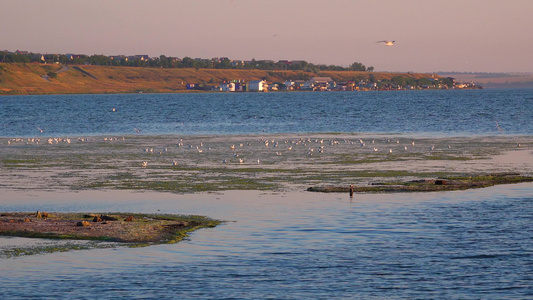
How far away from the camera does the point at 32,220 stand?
22.3 metres

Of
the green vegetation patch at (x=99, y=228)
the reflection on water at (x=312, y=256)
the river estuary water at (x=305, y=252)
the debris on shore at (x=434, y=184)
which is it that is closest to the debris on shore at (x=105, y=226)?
the green vegetation patch at (x=99, y=228)

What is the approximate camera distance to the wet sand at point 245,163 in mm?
31266

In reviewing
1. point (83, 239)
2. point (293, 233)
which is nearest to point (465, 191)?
point (293, 233)

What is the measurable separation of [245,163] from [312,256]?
20293 mm

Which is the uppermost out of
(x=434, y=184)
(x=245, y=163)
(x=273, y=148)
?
(x=434, y=184)

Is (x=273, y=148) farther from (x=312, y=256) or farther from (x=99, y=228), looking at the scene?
(x=312, y=256)

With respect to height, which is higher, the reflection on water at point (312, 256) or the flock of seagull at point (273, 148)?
the reflection on water at point (312, 256)

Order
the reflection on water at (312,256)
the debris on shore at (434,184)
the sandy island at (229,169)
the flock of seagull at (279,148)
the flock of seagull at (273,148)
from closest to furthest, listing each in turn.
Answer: the reflection on water at (312,256)
the sandy island at (229,169)
the debris on shore at (434,184)
the flock of seagull at (273,148)
the flock of seagull at (279,148)

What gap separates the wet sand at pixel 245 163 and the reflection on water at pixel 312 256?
15.1 feet

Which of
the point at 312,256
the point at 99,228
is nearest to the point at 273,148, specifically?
the point at 99,228

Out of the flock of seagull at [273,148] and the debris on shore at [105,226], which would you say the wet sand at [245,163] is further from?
the debris on shore at [105,226]

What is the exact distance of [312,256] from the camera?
739 inches

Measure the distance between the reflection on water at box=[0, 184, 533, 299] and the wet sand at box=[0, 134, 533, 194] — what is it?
4.59 meters

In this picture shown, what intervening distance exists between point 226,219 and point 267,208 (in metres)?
2.14
